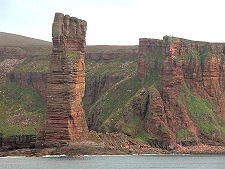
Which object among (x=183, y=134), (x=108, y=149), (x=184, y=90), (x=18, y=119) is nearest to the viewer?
(x=108, y=149)

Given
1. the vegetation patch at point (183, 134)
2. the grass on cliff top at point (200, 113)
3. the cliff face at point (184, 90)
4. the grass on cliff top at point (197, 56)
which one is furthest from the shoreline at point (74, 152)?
the grass on cliff top at point (197, 56)

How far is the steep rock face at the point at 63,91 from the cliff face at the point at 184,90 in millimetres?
22972

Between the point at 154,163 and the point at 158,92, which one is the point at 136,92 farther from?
the point at 154,163

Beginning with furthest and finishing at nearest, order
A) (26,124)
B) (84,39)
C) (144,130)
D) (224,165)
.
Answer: (26,124), (144,130), (84,39), (224,165)

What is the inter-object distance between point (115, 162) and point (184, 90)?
133 ft

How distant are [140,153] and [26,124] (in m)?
34.3

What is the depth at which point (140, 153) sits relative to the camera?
16525cm

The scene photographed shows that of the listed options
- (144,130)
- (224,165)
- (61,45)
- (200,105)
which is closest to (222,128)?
(200,105)

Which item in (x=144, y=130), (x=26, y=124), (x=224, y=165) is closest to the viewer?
(x=224, y=165)

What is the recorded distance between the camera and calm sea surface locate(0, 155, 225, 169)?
140875 millimetres

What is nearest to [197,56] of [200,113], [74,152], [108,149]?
[200,113]

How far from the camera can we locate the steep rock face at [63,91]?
510ft

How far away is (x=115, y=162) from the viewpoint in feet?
491

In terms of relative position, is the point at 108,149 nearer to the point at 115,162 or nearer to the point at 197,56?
the point at 115,162
